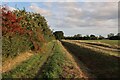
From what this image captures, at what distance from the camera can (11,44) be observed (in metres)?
23.2

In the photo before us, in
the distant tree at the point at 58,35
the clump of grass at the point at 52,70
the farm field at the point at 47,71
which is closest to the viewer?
the clump of grass at the point at 52,70

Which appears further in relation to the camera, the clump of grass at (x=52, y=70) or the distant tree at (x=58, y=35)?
the distant tree at (x=58, y=35)

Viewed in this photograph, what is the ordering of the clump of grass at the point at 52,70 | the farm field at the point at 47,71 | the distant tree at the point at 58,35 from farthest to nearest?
1. the distant tree at the point at 58,35
2. the farm field at the point at 47,71
3. the clump of grass at the point at 52,70

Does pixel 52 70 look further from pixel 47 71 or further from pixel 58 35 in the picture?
pixel 58 35

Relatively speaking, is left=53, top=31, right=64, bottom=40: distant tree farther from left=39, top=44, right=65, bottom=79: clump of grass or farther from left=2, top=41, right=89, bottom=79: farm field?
left=2, top=41, right=89, bottom=79: farm field

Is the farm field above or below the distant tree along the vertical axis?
below

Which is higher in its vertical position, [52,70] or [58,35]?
[58,35]

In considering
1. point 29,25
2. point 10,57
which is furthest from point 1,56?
point 29,25

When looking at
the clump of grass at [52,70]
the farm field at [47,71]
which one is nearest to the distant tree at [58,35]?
the clump of grass at [52,70]

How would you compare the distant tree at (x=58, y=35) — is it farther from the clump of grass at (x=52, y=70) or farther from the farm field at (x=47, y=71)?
the farm field at (x=47, y=71)

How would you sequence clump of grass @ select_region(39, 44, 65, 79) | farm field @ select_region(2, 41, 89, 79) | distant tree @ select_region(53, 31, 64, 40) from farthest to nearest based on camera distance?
distant tree @ select_region(53, 31, 64, 40)
farm field @ select_region(2, 41, 89, 79)
clump of grass @ select_region(39, 44, 65, 79)

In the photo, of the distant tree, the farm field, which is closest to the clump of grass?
the farm field

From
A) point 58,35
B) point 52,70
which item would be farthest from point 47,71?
point 58,35

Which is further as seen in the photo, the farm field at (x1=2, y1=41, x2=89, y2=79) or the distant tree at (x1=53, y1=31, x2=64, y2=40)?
the distant tree at (x1=53, y1=31, x2=64, y2=40)
